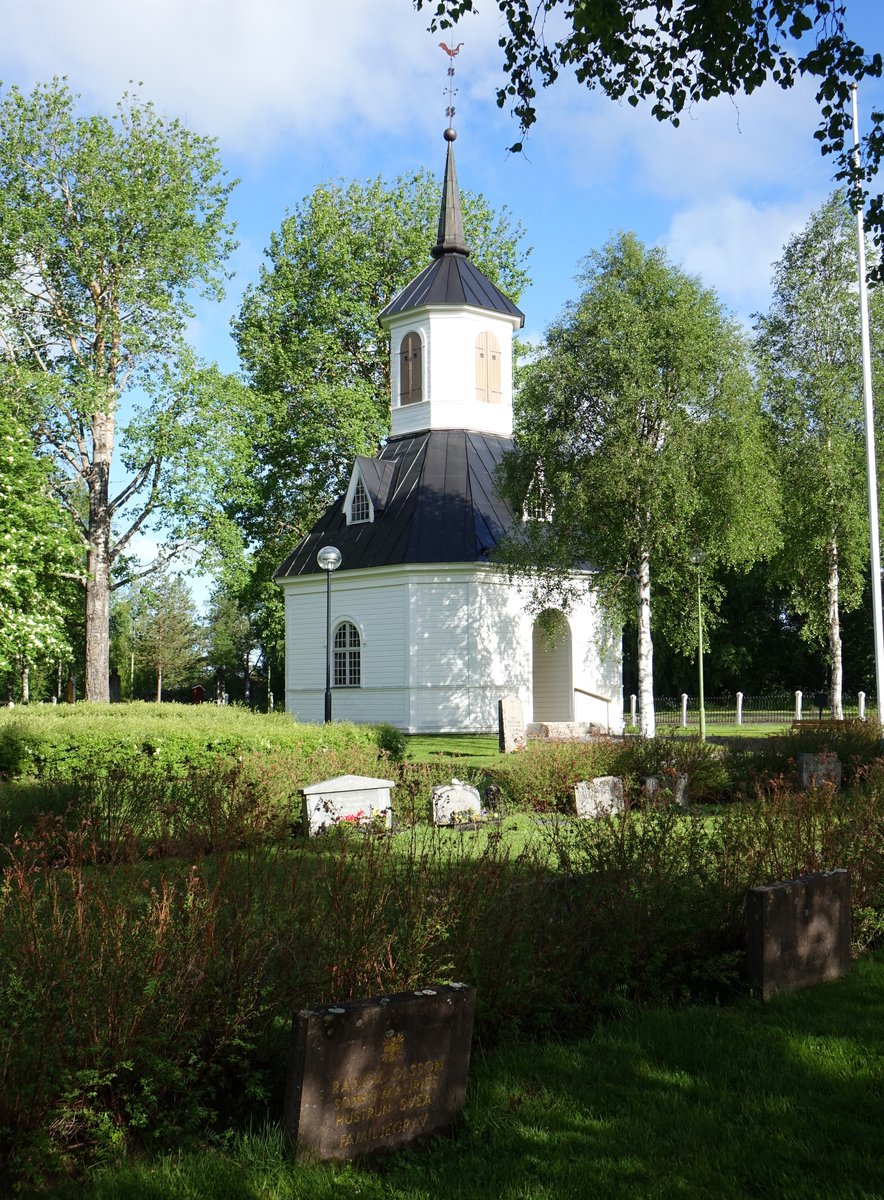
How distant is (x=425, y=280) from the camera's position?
33281mm

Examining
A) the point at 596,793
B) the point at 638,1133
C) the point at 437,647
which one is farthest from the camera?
the point at 437,647

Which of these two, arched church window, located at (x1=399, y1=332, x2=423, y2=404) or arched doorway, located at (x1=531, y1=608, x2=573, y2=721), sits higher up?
arched church window, located at (x1=399, y1=332, x2=423, y2=404)

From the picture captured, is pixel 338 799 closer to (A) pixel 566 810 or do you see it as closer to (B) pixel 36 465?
(A) pixel 566 810

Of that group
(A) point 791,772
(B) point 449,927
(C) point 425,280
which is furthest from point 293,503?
(B) point 449,927

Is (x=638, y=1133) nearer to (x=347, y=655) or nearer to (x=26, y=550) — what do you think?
(x=26, y=550)

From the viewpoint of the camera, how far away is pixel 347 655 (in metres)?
31.5

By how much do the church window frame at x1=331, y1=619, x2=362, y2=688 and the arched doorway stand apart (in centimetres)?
504

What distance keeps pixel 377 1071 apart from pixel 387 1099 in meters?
0.14

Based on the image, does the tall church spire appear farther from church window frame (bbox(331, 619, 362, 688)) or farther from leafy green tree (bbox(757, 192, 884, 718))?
church window frame (bbox(331, 619, 362, 688))

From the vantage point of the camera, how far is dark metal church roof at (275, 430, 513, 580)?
29.3 m

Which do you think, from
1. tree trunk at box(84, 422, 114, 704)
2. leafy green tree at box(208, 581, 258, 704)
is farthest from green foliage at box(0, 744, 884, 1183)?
leafy green tree at box(208, 581, 258, 704)

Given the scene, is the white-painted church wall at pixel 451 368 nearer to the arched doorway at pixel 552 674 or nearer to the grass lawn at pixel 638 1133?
the arched doorway at pixel 552 674

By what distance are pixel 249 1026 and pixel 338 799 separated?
269 inches

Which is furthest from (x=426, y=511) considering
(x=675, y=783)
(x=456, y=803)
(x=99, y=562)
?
(x=456, y=803)
